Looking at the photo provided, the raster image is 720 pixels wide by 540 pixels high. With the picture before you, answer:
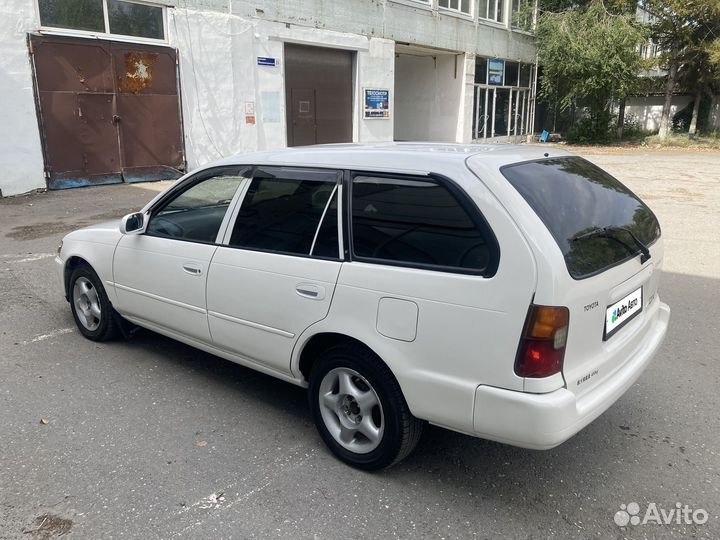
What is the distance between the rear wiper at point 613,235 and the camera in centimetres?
281

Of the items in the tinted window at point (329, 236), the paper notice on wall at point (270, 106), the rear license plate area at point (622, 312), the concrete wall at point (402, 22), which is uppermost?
the concrete wall at point (402, 22)

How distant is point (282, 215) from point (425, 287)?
44.1 inches

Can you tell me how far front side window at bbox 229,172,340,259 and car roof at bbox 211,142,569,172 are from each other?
0.36 ft

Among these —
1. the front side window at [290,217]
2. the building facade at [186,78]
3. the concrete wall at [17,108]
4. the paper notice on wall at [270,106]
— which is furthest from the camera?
the paper notice on wall at [270,106]

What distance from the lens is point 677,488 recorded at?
2959 mm

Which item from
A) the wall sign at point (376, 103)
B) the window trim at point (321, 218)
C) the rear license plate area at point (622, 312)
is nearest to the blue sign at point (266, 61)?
the wall sign at point (376, 103)

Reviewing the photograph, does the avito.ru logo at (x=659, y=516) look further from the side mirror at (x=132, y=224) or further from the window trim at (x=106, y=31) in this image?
the window trim at (x=106, y=31)

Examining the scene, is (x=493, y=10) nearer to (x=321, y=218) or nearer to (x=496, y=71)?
(x=496, y=71)

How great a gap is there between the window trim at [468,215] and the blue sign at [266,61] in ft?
47.0

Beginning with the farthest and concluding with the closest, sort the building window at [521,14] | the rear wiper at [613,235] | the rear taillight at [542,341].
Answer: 1. the building window at [521,14]
2. the rear wiper at [613,235]
3. the rear taillight at [542,341]

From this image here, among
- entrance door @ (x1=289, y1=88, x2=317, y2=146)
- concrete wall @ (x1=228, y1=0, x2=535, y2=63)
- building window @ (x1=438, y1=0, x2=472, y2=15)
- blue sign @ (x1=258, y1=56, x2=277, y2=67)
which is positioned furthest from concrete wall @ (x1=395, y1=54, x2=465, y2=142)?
blue sign @ (x1=258, y1=56, x2=277, y2=67)

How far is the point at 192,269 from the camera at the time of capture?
149 inches

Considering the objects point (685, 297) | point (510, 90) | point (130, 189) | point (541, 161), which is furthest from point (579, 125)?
point (541, 161)

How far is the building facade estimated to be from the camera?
12320 millimetres
